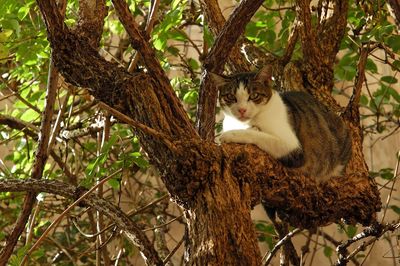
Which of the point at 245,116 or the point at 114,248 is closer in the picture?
the point at 245,116

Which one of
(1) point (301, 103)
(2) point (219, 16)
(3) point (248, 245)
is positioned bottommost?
(3) point (248, 245)

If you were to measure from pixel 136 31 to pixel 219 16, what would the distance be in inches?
27.3

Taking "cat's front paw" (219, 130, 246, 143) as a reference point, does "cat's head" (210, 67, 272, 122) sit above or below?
above

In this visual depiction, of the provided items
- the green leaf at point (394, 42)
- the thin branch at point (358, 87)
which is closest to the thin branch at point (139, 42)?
the thin branch at point (358, 87)

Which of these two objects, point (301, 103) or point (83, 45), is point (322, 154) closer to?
point (301, 103)

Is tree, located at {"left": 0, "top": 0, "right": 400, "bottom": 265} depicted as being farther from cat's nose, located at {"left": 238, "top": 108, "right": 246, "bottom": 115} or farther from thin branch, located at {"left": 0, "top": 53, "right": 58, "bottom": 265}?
cat's nose, located at {"left": 238, "top": 108, "right": 246, "bottom": 115}

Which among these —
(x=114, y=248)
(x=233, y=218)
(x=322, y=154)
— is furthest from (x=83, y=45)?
(x=114, y=248)

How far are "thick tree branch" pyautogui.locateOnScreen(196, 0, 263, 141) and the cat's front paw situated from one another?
0.04 m

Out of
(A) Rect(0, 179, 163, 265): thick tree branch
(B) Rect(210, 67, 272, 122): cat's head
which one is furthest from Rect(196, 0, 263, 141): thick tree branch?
(A) Rect(0, 179, 163, 265): thick tree branch

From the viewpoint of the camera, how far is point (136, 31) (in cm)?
138

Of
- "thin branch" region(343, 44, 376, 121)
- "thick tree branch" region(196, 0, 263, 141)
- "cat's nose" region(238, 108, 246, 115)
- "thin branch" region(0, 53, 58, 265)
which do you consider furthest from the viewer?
"cat's nose" region(238, 108, 246, 115)

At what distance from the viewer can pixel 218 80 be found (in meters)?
1.78

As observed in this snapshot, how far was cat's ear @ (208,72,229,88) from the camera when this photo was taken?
172 cm

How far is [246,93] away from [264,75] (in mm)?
83
